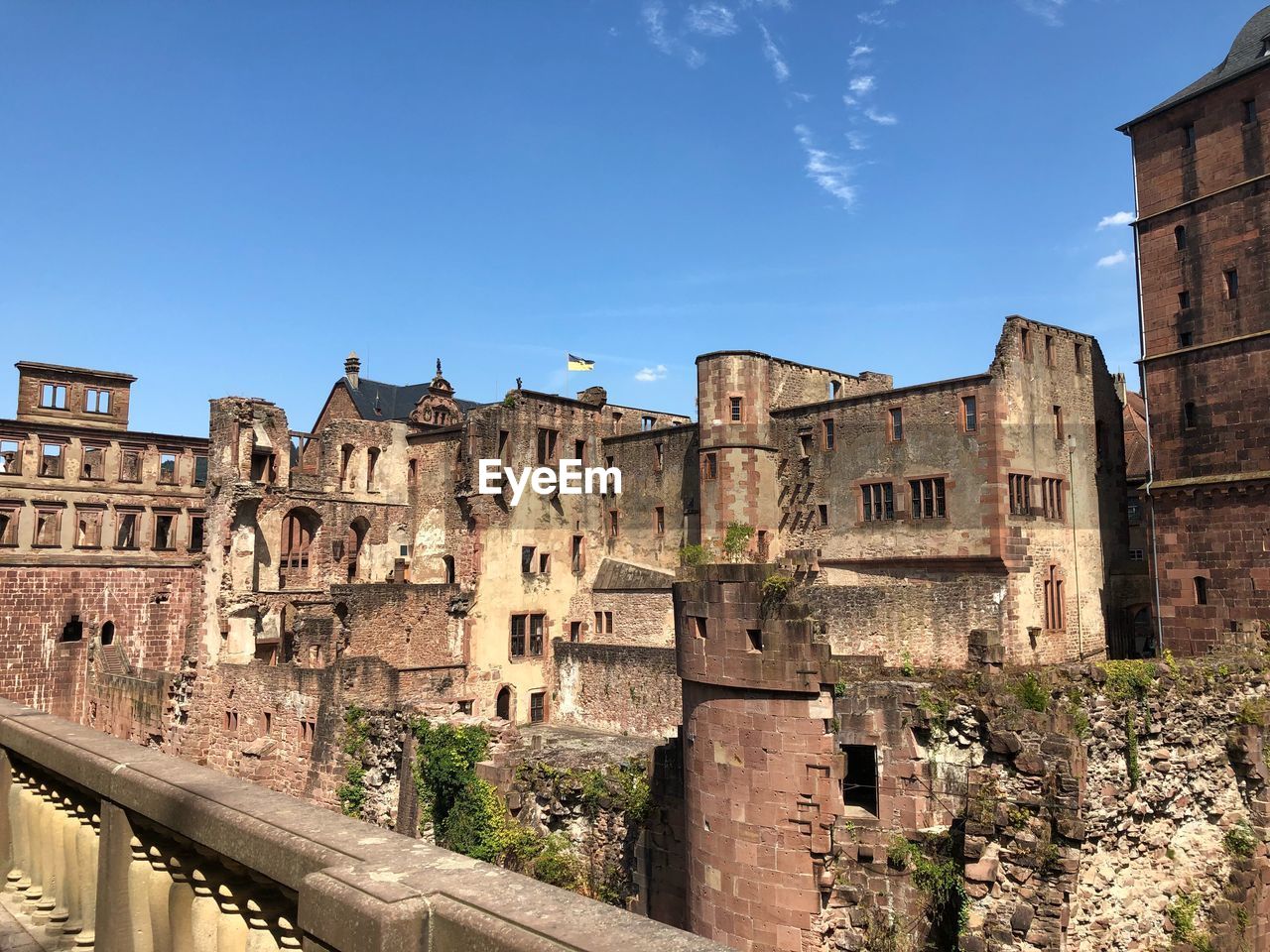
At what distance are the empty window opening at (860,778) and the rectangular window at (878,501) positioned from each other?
19.0 meters

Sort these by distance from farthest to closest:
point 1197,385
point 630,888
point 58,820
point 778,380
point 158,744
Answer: point 778,380 < point 158,744 < point 1197,385 < point 630,888 < point 58,820

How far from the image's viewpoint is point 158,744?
35531 mm

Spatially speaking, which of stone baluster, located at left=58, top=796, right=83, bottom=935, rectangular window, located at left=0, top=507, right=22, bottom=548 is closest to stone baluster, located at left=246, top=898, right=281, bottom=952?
stone baluster, located at left=58, top=796, right=83, bottom=935

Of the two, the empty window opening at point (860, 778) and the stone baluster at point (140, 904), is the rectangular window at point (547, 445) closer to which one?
the empty window opening at point (860, 778)

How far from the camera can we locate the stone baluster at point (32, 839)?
528 cm

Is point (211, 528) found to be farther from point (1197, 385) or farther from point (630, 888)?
point (1197, 385)

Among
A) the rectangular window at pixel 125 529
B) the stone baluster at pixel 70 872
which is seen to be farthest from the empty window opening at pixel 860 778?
the rectangular window at pixel 125 529

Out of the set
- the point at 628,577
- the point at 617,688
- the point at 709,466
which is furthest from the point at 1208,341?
the point at 617,688

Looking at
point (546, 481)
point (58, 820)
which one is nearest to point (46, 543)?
point (546, 481)

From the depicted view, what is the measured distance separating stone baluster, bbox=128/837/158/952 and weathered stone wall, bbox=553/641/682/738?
26.5 meters

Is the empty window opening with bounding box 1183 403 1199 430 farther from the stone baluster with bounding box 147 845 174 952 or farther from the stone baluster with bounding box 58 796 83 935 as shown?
the stone baluster with bounding box 147 845 174 952

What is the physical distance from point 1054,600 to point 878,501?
6720 mm

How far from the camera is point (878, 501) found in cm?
3397

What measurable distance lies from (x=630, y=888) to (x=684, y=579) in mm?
6762
